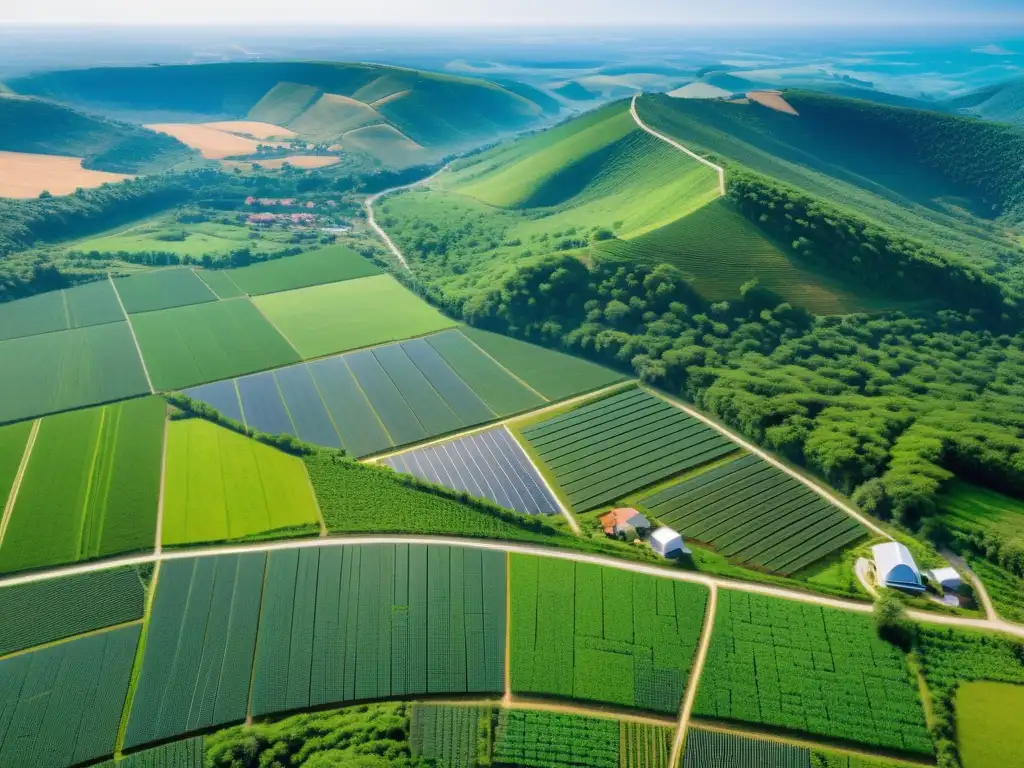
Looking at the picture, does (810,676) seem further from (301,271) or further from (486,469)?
(301,271)

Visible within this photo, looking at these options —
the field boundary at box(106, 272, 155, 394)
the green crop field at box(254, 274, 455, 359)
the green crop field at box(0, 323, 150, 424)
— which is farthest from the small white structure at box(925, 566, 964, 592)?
the green crop field at box(0, 323, 150, 424)

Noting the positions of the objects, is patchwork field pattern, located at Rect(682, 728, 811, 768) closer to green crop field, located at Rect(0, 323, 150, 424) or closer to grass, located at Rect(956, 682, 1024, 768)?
grass, located at Rect(956, 682, 1024, 768)

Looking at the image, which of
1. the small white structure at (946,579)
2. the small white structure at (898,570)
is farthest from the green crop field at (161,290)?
the small white structure at (946,579)

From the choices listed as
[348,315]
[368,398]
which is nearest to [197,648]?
[368,398]

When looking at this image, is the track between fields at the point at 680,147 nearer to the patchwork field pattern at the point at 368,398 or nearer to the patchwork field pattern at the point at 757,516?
the patchwork field pattern at the point at 368,398

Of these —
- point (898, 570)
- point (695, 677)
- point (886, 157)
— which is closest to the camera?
point (695, 677)

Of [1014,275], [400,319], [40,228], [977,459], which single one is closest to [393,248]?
[400,319]
